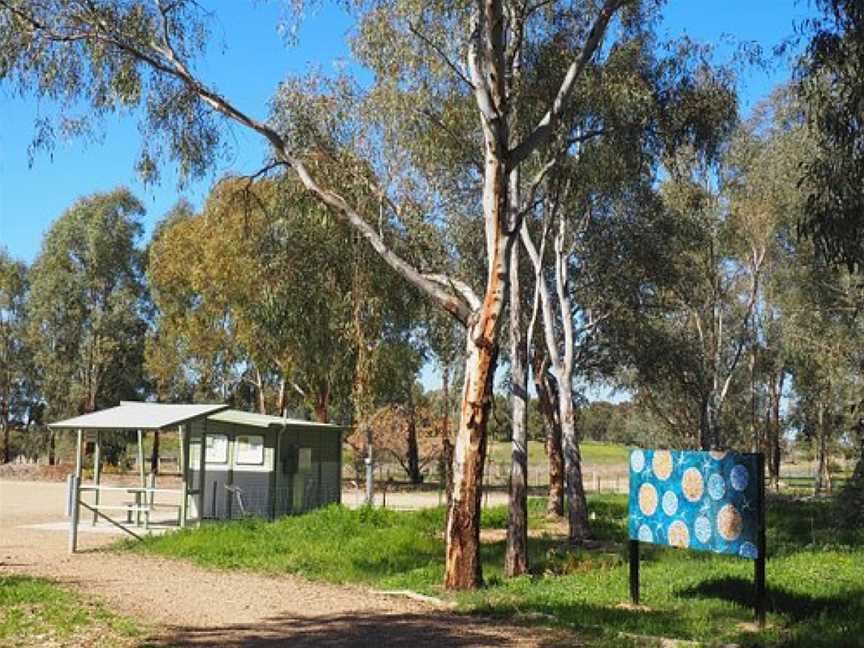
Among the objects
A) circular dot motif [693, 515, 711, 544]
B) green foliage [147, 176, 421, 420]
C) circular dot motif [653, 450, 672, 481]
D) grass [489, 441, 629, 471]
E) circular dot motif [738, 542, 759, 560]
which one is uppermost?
green foliage [147, 176, 421, 420]

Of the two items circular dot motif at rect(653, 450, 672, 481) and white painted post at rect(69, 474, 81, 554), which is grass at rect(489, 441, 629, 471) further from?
circular dot motif at rect(653, 450, 672, 481)

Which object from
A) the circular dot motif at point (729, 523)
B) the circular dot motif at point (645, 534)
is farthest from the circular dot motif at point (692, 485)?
the circular dot motif at point (645, 534)

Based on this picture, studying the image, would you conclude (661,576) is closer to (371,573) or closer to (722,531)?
(722,531)

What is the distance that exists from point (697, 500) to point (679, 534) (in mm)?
472

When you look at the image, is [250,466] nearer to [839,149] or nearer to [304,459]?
[304,459]

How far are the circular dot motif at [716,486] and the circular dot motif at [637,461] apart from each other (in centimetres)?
120

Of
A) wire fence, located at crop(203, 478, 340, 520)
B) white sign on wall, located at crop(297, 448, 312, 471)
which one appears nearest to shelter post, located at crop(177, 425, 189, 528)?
wire fence, located at crop(203, 478, 340, 520)

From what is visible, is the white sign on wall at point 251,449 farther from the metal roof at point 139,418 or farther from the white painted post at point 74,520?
the white painted post at point 74,520

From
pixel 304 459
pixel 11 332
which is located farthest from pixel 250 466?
pixel 11 332

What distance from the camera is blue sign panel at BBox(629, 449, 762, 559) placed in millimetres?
10156

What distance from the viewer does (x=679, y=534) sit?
10945 millimetres

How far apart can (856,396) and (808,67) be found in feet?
71.9

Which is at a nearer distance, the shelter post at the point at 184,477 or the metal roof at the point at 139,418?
the metal roof at the point at 139,418

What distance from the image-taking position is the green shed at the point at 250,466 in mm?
22969
